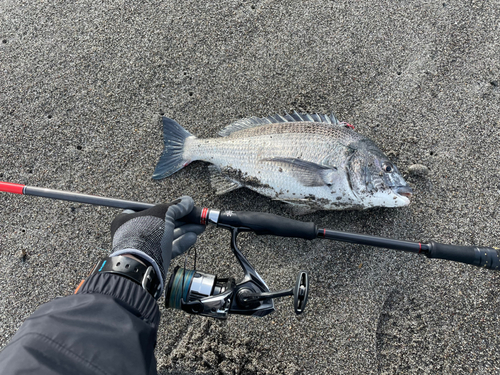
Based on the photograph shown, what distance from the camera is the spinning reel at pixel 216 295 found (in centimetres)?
166

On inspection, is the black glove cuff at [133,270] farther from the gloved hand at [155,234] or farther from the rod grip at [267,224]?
the rod grip at [267,224]

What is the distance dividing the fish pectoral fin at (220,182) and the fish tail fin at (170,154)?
0.22 metres

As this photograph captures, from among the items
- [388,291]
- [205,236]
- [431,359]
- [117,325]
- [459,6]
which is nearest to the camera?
[117,325]

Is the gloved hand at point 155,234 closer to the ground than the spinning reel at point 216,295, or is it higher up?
higher up

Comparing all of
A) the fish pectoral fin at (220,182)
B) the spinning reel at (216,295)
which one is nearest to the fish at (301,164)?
the fish pectoral fin at (220,182)

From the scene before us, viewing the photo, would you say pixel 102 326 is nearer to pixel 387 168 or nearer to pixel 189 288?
pixel 189 288

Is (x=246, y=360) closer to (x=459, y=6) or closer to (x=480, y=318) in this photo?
(x=480, y=318)

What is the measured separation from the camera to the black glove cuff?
4.98 feet

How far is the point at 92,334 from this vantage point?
120 cm

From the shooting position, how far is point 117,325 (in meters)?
1.27

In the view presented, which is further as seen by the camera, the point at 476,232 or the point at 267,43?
the point at 267,43

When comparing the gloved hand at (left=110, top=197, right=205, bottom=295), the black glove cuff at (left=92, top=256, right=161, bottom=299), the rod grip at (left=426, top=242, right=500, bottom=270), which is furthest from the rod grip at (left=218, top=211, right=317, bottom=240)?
the rod grip at (left=426, top=242, right=500, bottom=270)

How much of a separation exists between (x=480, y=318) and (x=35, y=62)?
13.6 feet

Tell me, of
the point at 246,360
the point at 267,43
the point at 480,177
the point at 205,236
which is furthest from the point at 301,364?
the point at 267,43
